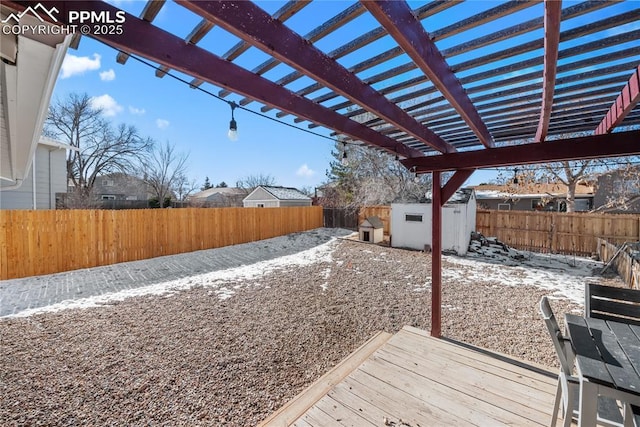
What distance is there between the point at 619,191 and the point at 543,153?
13644mm

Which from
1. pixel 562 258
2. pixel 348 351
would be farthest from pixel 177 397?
pixel 562 258

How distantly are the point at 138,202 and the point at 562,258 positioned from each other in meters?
24.6

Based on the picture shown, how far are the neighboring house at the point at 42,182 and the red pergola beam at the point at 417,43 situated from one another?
40.3ft

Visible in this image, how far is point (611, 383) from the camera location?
127 centimetres

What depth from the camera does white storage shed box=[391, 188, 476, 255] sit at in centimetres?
957

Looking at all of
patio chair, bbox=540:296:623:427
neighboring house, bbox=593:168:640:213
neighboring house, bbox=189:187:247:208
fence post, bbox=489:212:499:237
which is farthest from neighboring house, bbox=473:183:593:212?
neighboring house, bbox=189:187:247:208

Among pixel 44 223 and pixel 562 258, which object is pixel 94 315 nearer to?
pixel 44 223

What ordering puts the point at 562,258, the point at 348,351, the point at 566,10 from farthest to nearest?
1. the point at 562,258
2. the point at 348,351
3. the point at 566,10

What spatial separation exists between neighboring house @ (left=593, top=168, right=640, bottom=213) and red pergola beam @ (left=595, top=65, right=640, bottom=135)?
1057cm

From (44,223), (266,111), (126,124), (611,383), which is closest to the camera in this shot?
(611,383)

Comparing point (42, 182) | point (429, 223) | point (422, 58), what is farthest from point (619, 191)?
point (42, 182)

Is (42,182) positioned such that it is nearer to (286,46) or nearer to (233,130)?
(233,130)

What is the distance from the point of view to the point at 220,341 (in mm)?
3547

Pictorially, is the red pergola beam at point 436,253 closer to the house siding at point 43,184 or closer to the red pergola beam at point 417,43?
the red pergola beam at point 417,43
